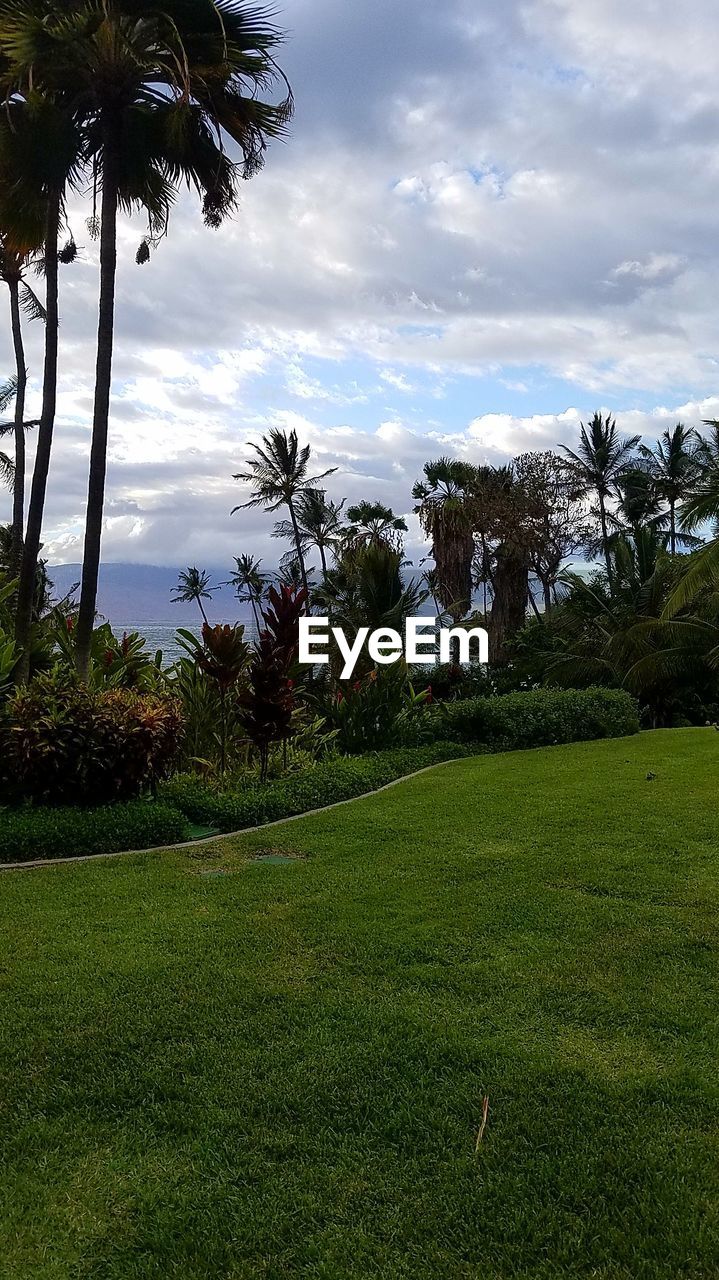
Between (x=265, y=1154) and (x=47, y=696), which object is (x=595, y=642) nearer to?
(x=47, y=696)

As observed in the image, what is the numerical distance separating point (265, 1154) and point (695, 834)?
4.52 m

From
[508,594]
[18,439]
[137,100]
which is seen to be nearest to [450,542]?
[508,594]

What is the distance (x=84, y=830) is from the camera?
601cm

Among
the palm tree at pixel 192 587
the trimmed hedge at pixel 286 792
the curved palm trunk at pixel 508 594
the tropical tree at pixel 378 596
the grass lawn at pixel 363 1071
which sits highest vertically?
the palm tree at pixel 192 587

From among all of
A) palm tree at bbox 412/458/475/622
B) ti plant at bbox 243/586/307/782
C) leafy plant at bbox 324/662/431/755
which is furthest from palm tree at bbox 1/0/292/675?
palm tree at bbox 412/458/475/622

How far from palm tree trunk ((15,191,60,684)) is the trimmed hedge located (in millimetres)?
2522

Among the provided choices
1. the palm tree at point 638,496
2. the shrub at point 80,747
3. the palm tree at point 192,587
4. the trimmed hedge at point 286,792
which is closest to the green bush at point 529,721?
the trimmed hedge at point 286,792

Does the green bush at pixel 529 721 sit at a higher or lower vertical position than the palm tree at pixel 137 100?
lower

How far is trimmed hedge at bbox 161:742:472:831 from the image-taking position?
6.83 metres

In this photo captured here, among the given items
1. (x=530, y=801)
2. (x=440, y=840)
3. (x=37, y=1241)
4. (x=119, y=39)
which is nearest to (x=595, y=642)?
(x=530, y=801)

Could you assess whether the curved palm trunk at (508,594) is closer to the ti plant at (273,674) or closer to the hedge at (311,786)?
the hedge at (311,786)

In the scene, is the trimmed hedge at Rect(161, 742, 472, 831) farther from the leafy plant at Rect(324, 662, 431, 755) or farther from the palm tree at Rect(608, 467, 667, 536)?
the palm tree at Rect(608, 467, 667, 536)

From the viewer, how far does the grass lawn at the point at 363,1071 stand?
2.07m

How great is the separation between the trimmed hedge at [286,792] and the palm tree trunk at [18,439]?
8.33 metres
